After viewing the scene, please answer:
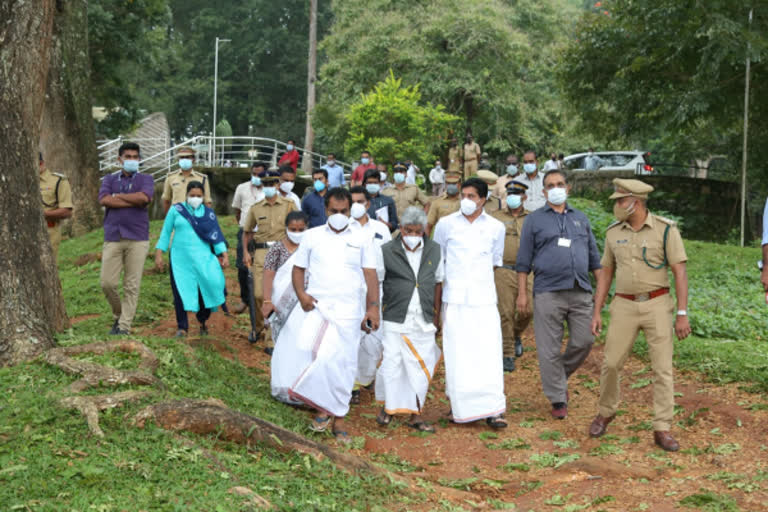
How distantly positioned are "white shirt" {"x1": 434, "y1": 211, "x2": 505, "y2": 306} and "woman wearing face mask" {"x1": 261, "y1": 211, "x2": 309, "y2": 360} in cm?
140

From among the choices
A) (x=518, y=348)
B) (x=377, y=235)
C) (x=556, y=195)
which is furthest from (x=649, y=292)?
(x=518, y=348)

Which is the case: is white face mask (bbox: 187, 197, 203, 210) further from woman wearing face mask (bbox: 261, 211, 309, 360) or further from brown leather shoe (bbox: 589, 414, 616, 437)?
brown leather shoe (bbox: 589, 414, 616, 437)

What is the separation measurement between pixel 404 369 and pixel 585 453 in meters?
1.73

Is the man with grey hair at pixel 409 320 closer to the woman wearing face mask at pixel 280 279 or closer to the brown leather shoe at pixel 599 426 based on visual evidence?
the woman wearing face mask at pixel 280 279

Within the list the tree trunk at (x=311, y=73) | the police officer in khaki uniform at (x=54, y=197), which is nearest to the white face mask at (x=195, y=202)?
the police officer in khaki uniform at (x=54, y=197)

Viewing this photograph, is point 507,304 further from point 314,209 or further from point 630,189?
point 630,189

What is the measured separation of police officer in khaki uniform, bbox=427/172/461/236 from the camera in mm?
10750

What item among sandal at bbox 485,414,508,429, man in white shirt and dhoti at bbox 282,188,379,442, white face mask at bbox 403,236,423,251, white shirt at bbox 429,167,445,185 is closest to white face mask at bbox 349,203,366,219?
white face mask at bbox 403,236,423,251

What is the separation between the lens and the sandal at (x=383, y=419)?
24.9ft

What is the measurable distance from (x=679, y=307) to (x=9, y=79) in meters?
5.72

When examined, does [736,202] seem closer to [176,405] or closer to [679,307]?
[679,307]

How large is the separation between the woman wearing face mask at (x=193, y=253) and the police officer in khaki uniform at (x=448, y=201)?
296cm

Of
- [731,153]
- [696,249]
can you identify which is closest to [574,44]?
[696,249]

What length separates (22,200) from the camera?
6816 mm
